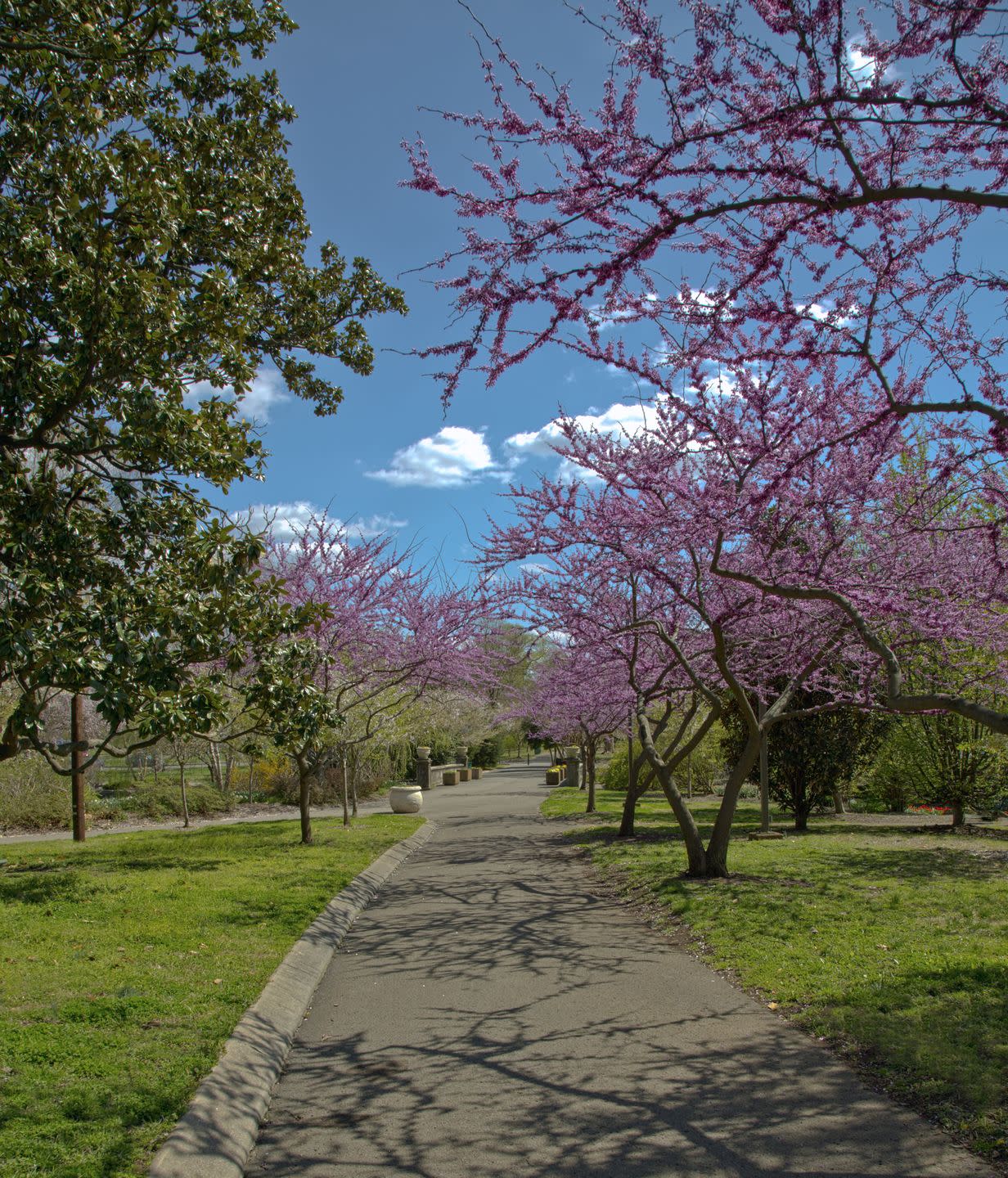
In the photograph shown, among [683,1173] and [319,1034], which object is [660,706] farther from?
[683,1173]

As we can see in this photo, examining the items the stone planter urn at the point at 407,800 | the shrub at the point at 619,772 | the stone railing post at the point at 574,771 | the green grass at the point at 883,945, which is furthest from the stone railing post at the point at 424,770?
the green grass at the point at 883,945

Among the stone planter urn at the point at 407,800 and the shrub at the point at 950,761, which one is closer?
the shrub at the point at 950,761

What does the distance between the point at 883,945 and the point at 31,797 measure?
748 inches

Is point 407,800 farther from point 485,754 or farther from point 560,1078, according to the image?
point 485,754

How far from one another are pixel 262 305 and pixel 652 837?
11.2 m

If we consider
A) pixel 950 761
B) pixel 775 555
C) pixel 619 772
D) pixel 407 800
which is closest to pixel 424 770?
pixel 619 772

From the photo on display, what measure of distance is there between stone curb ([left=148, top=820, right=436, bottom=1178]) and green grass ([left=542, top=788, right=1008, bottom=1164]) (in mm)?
3162

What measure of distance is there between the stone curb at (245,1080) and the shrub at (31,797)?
47.9 ft

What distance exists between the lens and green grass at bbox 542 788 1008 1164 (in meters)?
4.53

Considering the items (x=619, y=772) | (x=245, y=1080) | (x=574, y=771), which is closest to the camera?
(x=245, y=1080)

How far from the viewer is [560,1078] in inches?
188

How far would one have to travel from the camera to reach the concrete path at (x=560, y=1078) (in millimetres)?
3834

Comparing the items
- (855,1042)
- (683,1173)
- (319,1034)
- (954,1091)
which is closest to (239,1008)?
(319,1034)

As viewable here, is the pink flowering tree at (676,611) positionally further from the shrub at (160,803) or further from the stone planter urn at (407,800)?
the shrub at (160,803)
